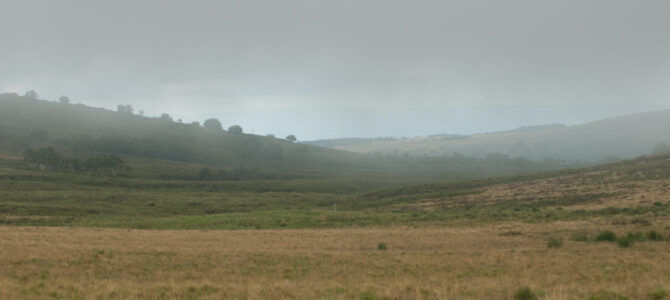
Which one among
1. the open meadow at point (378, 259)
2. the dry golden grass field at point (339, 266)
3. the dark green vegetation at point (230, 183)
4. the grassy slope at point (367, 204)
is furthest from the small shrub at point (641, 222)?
the grassy slope at point (367, 204)

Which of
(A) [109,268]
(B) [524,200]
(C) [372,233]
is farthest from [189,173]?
(A) [109,268]

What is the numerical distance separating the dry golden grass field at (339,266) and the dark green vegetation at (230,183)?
11140 millimetres

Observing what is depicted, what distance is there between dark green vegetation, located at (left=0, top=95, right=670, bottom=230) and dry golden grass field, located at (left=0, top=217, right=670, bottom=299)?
11.1 meters

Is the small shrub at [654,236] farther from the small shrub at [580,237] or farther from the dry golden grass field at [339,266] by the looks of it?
the small shrub at [580,237]

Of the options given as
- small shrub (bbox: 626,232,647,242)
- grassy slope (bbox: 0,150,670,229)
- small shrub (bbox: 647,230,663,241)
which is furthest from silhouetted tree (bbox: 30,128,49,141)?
small shrub (bbox: 647,230,663,241)

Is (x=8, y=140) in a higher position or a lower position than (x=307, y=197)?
higher

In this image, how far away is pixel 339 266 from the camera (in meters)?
16.2

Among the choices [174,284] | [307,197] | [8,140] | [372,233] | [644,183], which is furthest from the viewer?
[8,140]

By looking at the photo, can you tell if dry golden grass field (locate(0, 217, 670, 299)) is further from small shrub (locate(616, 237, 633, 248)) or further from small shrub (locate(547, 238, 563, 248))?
small shrub (locate(616, 237, 633, 248))

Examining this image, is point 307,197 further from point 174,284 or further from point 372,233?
point 174,284

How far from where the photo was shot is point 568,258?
16.4 metres

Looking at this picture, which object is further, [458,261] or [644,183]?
[644,183]

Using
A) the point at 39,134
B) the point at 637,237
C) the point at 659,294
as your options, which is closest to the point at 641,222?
the point at 637,237

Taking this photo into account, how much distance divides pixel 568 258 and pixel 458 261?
3.99 metres
